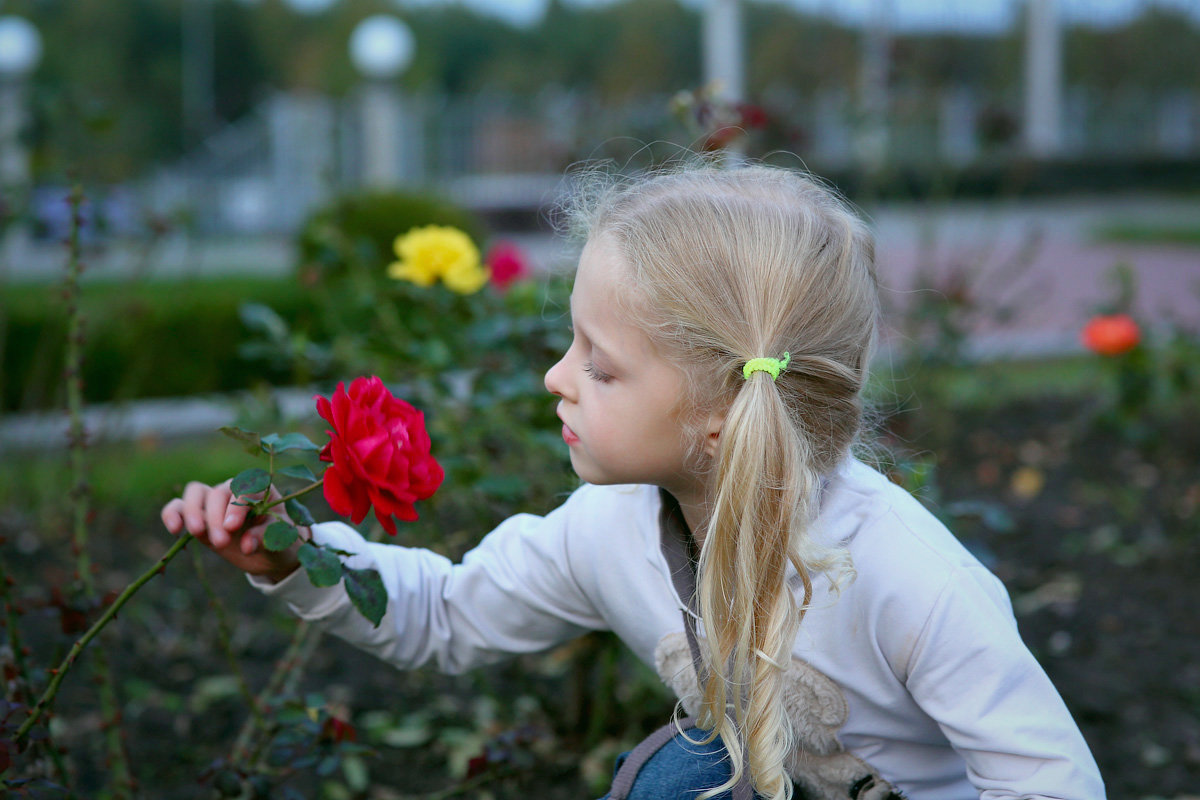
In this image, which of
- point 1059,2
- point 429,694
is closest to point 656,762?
point 429,694

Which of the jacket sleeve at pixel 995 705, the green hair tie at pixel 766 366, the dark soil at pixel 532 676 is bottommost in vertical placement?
the dark soil at pixel 532 676

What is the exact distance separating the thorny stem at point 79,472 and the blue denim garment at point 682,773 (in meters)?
0.67

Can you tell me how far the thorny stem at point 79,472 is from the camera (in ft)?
4.67

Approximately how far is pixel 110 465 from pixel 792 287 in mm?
3008

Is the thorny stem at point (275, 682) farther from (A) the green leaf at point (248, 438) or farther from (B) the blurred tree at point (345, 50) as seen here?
(B) the blurred tree at point (345, 50)

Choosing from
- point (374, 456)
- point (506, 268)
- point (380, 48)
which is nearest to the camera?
point (374, 456)

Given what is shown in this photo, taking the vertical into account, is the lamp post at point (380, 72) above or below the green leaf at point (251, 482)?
above

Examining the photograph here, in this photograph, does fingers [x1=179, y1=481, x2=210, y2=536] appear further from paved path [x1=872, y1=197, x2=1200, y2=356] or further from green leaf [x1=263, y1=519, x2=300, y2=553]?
paved path [x1=872, y1=197, x2=1200, y2=356]

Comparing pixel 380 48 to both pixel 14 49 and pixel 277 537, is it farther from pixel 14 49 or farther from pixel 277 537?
pixel 277 537

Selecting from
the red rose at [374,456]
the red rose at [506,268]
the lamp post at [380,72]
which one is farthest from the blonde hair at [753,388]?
the lamp post at [380,72]

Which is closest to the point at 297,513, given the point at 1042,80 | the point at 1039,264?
the point at 1039,264

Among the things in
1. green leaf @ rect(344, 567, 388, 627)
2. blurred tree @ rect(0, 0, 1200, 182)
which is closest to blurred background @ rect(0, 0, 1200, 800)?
green leaf @ rect(344, 567, 388, 627)

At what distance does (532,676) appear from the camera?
234cm

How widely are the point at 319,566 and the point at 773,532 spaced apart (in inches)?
18.4
